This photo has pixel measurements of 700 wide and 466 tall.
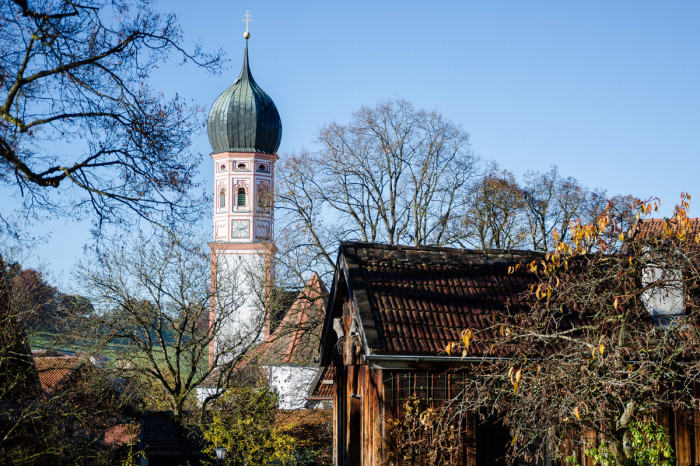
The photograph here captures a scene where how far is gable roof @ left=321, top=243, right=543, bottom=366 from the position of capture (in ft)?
36.3

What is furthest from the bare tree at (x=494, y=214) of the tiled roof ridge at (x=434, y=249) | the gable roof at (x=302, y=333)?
the tiled roof ridge at (x=434, y=249)

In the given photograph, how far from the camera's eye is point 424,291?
11930mm

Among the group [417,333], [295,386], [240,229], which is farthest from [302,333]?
[240,229]

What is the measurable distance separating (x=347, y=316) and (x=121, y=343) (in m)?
14.5

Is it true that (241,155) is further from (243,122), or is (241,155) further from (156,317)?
(156,317)

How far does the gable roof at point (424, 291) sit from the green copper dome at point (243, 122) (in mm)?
43744

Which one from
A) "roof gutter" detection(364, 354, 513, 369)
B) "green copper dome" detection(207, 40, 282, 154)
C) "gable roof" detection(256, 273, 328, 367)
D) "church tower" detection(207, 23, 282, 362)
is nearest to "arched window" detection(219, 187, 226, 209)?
"church tower" detection(207, 23, 282, 362)

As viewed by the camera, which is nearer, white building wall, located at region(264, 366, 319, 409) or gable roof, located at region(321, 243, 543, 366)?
gable roof, located at region(321, 243, 543, 366)

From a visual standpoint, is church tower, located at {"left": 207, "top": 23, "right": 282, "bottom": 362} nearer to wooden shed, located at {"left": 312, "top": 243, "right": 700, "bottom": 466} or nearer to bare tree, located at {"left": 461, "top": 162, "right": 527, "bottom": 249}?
bare tree, located at {"left": 461, "top": 162, "right": 527, "bottom": 249}

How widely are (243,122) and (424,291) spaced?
45617 millimetres

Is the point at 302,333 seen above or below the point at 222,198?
below

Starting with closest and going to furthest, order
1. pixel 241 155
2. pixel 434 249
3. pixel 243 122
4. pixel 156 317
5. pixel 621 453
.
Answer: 1. pixel 621 453
2. pixel 434 249
3. pixel 156 317
4. pixel 241 155
5. pixel 243 122

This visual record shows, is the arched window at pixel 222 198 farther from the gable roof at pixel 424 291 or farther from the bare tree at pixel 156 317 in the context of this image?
the gable roof at pixel 424 291

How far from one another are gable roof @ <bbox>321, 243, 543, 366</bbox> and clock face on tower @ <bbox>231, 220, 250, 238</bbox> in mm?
41853
